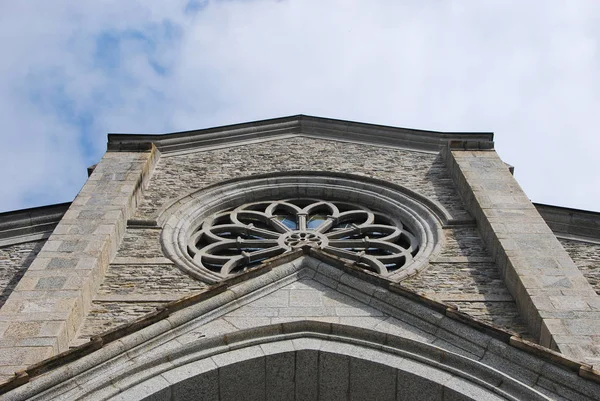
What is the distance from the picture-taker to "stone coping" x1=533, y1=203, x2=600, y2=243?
41.5 feet

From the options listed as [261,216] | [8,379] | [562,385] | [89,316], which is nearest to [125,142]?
[261,216]

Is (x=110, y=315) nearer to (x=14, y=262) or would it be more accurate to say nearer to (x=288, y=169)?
(x=14, y=262)

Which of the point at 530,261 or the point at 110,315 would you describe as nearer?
the point at 110,315

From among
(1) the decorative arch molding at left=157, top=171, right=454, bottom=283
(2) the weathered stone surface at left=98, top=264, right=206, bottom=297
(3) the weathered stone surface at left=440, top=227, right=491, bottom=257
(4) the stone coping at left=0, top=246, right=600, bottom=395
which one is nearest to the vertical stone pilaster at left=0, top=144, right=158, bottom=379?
(2) the weathered stone surface at left=98, top=264, right=206, bottom=297

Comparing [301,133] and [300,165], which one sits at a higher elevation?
[301,133]

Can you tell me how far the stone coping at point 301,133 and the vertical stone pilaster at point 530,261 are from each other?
3.96 feet

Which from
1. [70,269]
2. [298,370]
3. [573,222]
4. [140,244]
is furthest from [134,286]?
[573,222]

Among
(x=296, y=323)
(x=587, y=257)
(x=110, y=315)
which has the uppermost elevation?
(x=587, y=257)

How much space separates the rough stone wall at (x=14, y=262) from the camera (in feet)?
35.8

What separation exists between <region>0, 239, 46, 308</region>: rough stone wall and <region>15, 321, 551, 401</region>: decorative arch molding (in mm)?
3453

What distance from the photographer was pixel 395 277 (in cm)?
1077

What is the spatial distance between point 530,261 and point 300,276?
299cm

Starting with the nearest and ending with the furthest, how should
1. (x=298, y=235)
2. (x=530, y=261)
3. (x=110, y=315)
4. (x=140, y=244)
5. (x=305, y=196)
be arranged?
(x=110, y=315) → (x=530, y=261) → (x=140, y=244) → (x=298, y=235) → (x=305, y=196)

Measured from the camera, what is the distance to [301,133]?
1653 centimetres
